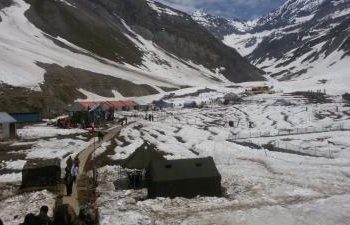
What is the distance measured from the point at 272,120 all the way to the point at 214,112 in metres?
18.9

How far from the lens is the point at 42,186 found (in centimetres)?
3256

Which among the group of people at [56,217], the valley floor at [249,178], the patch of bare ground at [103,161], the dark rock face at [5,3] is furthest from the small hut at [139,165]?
the dark rock face at [5,3]

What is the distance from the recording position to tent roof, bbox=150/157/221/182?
97.9 ft

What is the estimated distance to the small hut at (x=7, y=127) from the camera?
54.6 m

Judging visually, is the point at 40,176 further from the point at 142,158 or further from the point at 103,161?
the point at 103,161

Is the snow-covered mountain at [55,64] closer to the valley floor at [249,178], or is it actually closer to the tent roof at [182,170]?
the valley floor at [249,178]

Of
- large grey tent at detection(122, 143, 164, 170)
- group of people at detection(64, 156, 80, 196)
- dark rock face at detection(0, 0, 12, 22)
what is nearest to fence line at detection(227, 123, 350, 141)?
large grey tent at detection(122, 143, 164, 170)

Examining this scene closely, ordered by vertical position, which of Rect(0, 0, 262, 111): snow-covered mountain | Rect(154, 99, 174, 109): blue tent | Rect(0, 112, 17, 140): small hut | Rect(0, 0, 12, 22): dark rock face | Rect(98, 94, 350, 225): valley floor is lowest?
Rect(98, 94, 350, 225): valley floor

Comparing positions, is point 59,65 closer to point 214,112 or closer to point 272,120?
point 214,112

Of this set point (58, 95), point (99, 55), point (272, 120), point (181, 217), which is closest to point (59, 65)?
point (58, 95)

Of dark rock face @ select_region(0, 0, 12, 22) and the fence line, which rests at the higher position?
dark rock face @ select_region(0, 0, 12, 22)

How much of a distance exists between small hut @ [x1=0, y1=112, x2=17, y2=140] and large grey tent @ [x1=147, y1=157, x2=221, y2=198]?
29.2 metres

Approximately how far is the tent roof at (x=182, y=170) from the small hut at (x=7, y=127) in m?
29.3

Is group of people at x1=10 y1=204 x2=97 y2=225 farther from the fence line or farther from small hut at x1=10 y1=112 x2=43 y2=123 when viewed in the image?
small hut at x1=10 y1=112 x2=43 y2=123
